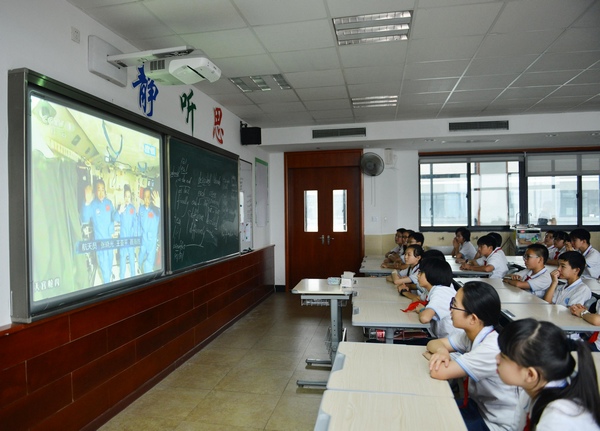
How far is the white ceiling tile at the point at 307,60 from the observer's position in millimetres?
3709

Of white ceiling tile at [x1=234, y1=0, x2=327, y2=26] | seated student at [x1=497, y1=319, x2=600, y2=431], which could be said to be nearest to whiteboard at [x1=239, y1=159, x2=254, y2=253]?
white ceiling tile at [x1=234, y1=0, x2=327, y2=26]

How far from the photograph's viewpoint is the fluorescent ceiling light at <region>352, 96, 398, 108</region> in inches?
206

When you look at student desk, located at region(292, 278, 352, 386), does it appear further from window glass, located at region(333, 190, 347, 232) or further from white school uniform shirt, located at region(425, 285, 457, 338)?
window glass, located at region(333, 190, 347, 232)

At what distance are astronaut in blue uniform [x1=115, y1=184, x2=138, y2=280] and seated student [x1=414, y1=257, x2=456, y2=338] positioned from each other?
7.45 ft

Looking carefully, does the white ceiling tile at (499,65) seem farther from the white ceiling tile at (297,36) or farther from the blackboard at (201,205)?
the blackboard at (201,205)

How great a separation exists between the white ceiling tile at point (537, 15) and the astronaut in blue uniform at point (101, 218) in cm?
328

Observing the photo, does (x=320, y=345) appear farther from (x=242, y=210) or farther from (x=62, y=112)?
(x=62, y=112)

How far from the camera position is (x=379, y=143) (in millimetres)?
6859

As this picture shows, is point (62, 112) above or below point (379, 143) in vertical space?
below

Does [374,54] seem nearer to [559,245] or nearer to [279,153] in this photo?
[279,153]

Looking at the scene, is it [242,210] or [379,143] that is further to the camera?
[379,143]

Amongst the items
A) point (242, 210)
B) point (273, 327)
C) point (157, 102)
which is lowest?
point (273, 327)

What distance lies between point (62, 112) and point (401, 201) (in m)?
6.39

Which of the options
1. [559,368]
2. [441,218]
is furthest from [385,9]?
[441,218]
